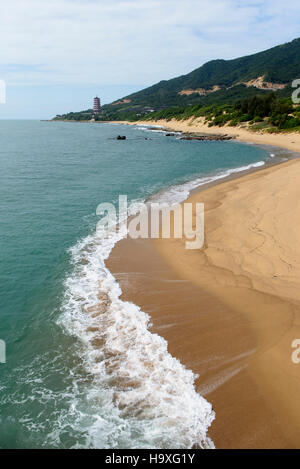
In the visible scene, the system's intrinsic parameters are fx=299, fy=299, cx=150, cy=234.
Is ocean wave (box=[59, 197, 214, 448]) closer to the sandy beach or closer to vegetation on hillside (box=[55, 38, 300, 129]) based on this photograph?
the sandy beach

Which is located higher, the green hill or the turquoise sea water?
the green hill

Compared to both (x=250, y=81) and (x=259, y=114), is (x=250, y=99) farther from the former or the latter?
(x=250, y=81)

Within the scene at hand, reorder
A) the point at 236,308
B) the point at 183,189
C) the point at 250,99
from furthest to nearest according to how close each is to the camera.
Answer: the point at 250,99 → the point at 183,189 → the point at 236,308

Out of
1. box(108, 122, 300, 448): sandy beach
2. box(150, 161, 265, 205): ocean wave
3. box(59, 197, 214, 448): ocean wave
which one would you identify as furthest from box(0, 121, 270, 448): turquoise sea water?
box(150, 161, 265, 205): ocean wave

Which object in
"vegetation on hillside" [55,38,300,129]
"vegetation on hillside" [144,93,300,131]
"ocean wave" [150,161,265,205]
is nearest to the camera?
"ocean wave" [150,161,265,205]

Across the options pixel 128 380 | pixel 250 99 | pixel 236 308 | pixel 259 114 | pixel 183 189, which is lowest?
pixel 128 380

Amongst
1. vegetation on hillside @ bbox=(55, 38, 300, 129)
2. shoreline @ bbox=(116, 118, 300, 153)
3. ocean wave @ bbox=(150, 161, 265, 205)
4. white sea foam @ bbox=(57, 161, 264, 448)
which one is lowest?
white sea foam @ bbox=(57, 161, 264, 448)

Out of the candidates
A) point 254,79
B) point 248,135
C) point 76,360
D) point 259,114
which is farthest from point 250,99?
point 254,79
